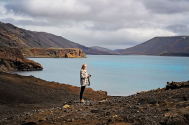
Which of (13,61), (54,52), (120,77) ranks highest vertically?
(54,52)

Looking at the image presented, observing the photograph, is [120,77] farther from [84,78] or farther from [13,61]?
[84,78]

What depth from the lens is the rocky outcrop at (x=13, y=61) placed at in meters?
51.2

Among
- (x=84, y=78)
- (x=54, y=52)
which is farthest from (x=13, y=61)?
(x=54, y=52)

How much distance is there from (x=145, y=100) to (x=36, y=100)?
10.3 metres

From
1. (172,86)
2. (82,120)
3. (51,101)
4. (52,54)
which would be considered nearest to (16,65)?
(51,101)

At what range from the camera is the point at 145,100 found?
9625mm

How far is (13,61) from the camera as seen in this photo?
179 feet

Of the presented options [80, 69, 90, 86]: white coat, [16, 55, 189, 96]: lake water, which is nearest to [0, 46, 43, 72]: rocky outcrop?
[16, 55, 189, 96]: lake water

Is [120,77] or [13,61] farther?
[13,61]

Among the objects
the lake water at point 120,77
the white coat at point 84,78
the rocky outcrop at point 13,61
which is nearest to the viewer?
the white coat at point 84,78

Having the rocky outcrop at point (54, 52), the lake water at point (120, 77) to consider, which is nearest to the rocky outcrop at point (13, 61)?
the lake water at point (120, 77)

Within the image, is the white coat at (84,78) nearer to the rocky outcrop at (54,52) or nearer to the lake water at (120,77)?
the lake water at (120,77)

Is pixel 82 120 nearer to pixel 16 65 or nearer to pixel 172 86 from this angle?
pixel 172 86

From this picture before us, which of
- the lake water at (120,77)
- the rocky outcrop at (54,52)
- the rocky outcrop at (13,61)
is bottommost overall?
the lake water at (120,77)
